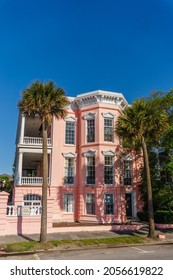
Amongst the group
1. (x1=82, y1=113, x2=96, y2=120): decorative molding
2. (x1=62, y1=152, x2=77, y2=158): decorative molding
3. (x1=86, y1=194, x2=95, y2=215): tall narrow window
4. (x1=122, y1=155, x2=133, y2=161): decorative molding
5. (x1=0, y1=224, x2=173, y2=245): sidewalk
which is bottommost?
(x1=0, y1=224, x2=173, y2=245): sidewalk

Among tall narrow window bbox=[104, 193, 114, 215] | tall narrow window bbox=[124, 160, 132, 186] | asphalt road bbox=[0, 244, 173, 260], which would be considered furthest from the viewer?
tall narrow window bbox=[124, 160, 132, 186]

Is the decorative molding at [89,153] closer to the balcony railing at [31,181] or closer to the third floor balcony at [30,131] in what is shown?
the third floor balcony at [30,131]

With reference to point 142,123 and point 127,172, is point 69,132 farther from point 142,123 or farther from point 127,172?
point 142,123

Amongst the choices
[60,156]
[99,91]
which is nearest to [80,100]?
[99,91]

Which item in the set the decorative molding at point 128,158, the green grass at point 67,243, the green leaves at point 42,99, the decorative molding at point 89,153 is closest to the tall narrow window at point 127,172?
the decorative molding at point 128,158

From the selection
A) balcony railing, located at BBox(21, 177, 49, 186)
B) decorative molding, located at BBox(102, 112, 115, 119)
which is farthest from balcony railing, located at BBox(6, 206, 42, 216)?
decorative molding, located at BBox(102, 112, 115, 119)

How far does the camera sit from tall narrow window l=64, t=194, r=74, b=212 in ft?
81.7

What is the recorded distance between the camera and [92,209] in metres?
24.3

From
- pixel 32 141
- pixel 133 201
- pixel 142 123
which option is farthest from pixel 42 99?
pixel 133 201

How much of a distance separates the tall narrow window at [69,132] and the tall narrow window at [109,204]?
23.6ft

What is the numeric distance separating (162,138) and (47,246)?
542 inches

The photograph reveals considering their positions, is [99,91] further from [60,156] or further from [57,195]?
[57,195]

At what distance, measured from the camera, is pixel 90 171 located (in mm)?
25328

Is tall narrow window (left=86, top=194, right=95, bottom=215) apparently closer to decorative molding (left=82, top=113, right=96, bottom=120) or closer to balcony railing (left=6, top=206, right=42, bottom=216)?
balcony railing (left=6, top=206, right=42, bottom=216)
